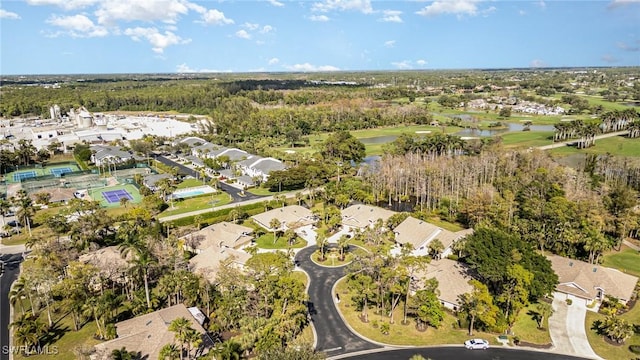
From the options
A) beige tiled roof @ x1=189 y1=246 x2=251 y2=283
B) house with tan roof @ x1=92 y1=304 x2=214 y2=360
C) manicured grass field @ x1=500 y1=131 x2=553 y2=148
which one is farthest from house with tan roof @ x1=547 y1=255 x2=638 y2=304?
manicured grass field @ x1=500 y1=131 x2=553 y2=148

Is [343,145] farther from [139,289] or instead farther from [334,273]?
[139,289]

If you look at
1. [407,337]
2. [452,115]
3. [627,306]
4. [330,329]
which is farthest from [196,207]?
[452,115]

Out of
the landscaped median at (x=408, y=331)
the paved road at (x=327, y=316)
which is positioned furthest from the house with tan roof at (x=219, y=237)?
the landscaped median at (x=408, y=331)

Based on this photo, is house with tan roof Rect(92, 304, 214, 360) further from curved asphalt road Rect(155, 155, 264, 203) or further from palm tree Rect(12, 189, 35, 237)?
curved asphalt road Rect(155, 155, 264, 203)

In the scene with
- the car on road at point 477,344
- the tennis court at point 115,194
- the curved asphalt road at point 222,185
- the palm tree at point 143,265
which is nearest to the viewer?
the car on road at point 477,344

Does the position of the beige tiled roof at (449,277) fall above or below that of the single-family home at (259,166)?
below

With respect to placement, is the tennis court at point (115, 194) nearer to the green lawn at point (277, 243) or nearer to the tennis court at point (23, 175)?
the tennis court at point (23, 175)
